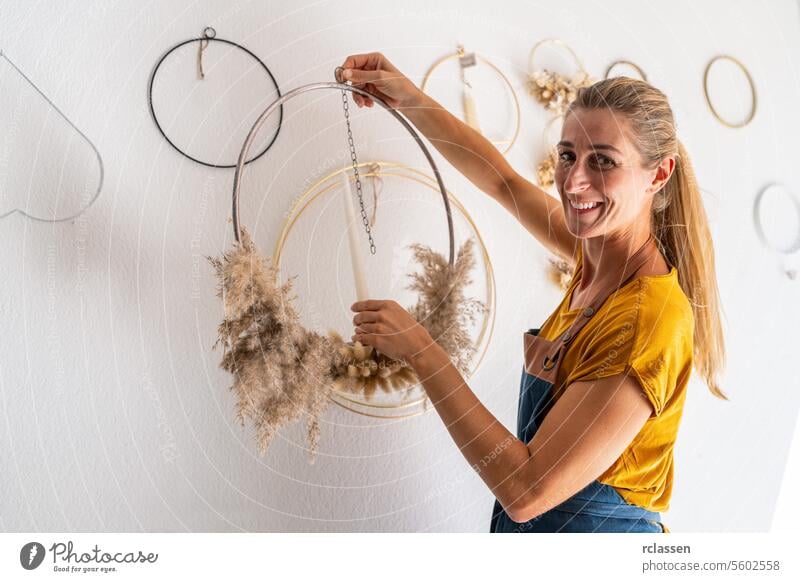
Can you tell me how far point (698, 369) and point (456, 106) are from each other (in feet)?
1.35

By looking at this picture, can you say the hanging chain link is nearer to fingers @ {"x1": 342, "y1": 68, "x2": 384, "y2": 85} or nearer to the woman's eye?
fingers @ {"x1": 342, "y1": 68, "x2": 384, "y2": 85}

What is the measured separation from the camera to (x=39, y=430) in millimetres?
654

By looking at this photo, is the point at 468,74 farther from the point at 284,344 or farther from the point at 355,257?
the point at 284,344

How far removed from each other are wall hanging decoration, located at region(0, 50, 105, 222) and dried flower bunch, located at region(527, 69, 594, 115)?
0.49 m

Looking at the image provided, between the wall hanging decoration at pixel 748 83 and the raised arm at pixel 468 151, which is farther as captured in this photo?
the wall hanging decoration at pixel 748 83

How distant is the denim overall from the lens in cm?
70

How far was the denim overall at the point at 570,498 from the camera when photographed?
0.70 metres

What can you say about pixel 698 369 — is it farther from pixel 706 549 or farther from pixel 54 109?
pixel 54 109

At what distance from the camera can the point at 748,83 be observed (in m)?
0.96

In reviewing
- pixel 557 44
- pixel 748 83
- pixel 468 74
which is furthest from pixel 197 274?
pixel 748 83

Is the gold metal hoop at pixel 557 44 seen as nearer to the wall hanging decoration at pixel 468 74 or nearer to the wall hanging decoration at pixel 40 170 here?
the wall hanging decoration at pixel 468 74

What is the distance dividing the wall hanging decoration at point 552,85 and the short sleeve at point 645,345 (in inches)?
10.9

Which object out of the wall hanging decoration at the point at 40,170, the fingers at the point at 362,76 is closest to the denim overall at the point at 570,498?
the fingers at the point at 362,76

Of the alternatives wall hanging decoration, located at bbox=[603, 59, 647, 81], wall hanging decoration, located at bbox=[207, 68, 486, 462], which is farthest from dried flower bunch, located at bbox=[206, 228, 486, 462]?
wall hanging decoration, located at bbox=[603, 59, 647, 81]
